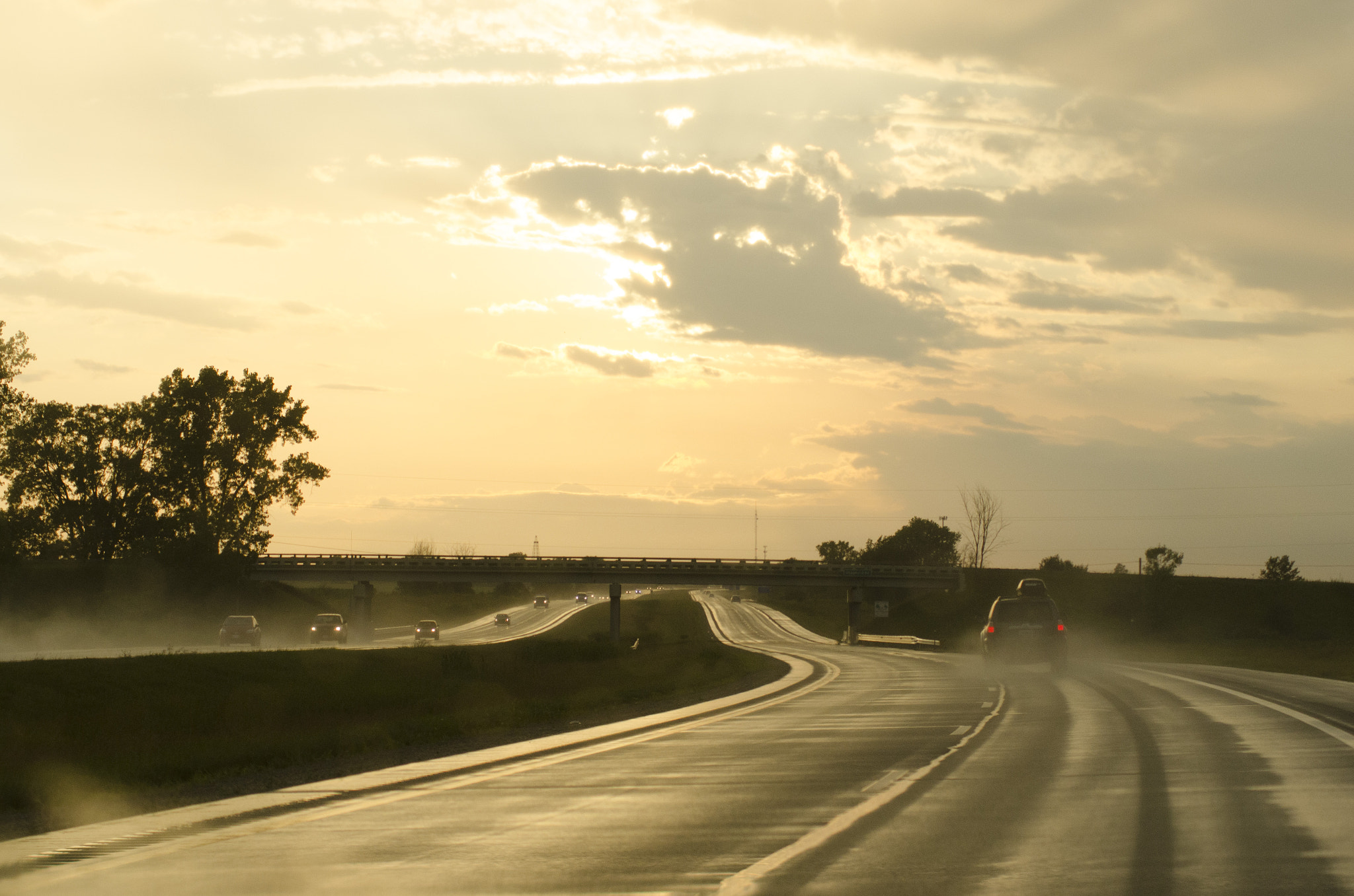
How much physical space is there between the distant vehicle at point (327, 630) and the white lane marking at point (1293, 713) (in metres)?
55.0

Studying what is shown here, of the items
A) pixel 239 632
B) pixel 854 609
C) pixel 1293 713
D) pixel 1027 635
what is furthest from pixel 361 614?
pixel 1293 713

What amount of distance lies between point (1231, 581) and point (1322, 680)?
75573 millimetres

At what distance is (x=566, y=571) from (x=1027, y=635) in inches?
2785

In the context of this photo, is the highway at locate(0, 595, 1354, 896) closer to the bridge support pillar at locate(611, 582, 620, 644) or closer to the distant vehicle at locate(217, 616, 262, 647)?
the distant vehicle at locate(217, 616, 262, 647)

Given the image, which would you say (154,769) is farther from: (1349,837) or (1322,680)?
(1322,680)

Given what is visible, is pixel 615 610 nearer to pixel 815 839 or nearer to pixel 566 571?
pixel 566 571

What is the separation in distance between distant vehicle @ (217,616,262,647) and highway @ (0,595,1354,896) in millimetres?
47482

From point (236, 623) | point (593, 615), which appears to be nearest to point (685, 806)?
point (236, 623)

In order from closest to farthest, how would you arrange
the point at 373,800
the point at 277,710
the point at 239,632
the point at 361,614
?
the point at 373,800
the point at 277,710
the point at 239,632
the point at 361,614

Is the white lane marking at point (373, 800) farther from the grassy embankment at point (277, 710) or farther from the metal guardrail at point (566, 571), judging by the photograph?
the metal guardrail at point (566, 571)

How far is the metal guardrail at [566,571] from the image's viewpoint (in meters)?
101

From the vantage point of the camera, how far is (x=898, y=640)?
76.1m

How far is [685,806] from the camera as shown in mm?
10281

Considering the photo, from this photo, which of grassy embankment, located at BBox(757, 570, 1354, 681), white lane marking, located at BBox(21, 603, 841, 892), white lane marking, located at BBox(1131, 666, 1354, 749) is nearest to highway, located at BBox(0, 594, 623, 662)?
grassy embankment, located at BBox(757, 570, 1354, 681)
